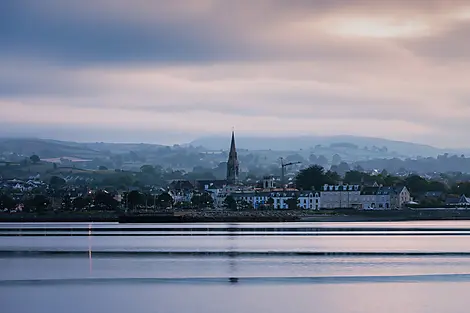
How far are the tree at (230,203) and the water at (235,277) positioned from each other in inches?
3225

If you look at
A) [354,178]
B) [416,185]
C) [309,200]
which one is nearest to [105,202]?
[309,200]

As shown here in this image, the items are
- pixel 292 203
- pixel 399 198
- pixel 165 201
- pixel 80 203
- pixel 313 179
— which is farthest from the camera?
pixel 313 179

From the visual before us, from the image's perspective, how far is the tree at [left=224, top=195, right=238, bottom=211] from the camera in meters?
153

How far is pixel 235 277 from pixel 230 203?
111 meters

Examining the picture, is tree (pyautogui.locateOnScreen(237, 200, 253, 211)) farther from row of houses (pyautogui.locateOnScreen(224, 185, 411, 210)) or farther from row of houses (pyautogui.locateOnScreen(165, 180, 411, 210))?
row of houses (pyautogui.locateOnScreen(224, 185, 411, 210))

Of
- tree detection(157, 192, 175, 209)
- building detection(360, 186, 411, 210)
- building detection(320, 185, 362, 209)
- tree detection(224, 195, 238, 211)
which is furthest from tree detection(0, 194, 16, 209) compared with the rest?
building detection(360, 186, 411, 210)

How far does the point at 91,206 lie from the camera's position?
154 metres

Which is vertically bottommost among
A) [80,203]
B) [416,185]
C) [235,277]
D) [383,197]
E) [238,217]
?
[235,277]

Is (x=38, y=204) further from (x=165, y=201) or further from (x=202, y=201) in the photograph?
(x=202, y=201)

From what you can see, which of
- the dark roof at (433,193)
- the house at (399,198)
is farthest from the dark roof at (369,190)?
the dark roof at (433,193)

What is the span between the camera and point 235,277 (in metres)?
45.4

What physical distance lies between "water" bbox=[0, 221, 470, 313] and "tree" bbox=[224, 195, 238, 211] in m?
81.9

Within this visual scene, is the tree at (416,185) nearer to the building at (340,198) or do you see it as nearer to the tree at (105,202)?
the building at (340,198)

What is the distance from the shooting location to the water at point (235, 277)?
37.2 m
